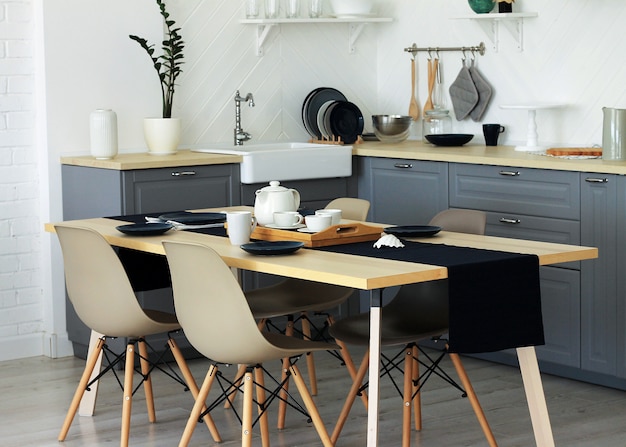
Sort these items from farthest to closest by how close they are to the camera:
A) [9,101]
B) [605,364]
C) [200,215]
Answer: [9,101] → [605,364] → [200,215]

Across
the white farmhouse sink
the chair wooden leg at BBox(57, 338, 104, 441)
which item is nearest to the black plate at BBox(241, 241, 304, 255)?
the chair wooden leg at BBox(57, 338, 104, 441)

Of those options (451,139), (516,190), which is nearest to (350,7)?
(451,139)

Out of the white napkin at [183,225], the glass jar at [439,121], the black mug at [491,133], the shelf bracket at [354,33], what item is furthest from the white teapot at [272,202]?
the shelf bracket at [354,33]

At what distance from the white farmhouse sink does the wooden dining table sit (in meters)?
1.30

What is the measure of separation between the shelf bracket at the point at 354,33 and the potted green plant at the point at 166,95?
1114 millimetres

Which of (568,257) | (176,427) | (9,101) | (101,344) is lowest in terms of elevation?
(176,427)

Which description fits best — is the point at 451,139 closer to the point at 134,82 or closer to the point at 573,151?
the point at 573,151

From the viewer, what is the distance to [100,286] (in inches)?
147

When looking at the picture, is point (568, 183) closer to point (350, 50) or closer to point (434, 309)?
point (434, 309)

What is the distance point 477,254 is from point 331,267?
0.46 metres

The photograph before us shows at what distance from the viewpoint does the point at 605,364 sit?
4.47m

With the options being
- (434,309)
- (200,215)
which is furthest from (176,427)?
(434,309)

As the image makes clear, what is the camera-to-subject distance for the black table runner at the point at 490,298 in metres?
3.09

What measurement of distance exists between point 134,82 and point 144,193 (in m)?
0.73
